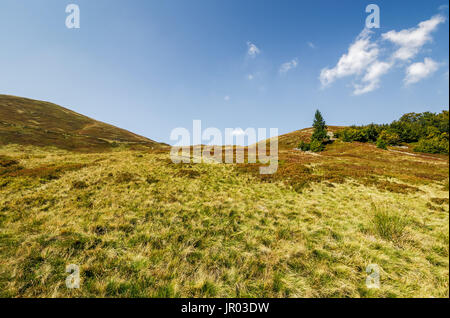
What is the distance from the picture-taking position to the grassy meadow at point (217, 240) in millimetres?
3889

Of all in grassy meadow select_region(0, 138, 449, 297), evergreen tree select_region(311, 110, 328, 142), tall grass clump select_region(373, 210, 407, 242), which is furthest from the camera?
evergreen tree select_region(311, 110, 328, 142)

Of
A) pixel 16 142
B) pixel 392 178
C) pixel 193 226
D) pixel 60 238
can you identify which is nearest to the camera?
pixel 60 238

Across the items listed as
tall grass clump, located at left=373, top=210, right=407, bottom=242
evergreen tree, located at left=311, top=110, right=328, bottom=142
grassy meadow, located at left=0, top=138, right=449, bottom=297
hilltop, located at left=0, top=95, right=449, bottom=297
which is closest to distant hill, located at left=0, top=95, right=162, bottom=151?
grassy meadow, located at left=0, top=138, right=449, bottom=297

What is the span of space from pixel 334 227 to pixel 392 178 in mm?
12478

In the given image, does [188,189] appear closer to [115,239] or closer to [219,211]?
[219,211]

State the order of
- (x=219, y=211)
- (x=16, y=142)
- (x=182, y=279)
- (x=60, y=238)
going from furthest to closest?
(x=16, y=142) < (x=219, y=211) < (x=60, y=238) < (x=182, y=279)

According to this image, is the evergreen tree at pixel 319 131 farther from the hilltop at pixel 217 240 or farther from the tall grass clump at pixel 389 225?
the tall grass clump at pixel 389 225

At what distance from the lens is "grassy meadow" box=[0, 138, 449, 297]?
3.89 metres

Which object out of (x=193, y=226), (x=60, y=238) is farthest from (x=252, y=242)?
(x=60, y=238)

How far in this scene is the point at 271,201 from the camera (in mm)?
9969

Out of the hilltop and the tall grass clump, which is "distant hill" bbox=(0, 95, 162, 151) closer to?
the hilltop

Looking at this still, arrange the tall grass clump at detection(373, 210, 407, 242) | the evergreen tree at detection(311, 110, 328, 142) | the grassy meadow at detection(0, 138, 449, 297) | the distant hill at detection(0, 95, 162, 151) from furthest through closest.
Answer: the evergreen tree at detection(311, 110, 328, 142) < the distant hill at detection(0, 95, 162, 151) < the tall grass clump at detection(373, 210, 407, 242) < the grassy meadow at detection(0, 138, 449, 297)

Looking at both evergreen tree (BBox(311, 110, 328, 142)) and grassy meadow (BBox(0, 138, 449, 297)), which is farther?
evergreen tree (BBox(311, 110, 328, 142))

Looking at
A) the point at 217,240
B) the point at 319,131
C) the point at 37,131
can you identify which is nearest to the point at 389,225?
the point at 217,240
